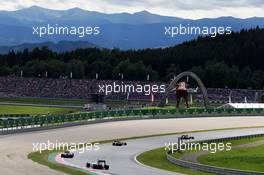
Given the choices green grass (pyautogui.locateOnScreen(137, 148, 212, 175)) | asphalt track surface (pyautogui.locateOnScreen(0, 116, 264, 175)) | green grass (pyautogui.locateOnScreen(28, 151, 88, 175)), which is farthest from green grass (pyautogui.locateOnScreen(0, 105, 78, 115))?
green grass (pyautogui.locateOnScreen(28, 151, 88, 175))

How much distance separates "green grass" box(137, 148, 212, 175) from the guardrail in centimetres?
1495

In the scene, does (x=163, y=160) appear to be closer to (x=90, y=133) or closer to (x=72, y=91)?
(x=90, y=133)

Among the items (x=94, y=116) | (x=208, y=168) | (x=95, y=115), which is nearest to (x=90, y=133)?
(x=94, y=116)

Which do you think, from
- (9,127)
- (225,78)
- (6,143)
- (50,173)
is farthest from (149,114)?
(225,78)

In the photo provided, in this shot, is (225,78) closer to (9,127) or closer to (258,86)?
(258,86)

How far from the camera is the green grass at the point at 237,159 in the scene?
131ft

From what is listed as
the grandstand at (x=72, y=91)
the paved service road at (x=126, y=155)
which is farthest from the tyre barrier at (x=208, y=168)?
the grandstand at (x=72, y=91)

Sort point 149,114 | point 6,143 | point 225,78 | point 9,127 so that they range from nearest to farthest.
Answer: point 6,143 → point 9,127 → point 149,114 → point 225,78

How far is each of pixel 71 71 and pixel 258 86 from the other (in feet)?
163

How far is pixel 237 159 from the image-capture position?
42.7 meters

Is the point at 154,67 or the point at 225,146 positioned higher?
the point at 154,67

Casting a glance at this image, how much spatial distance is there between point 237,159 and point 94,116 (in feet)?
111

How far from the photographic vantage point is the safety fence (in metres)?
59.7

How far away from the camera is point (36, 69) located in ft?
622
